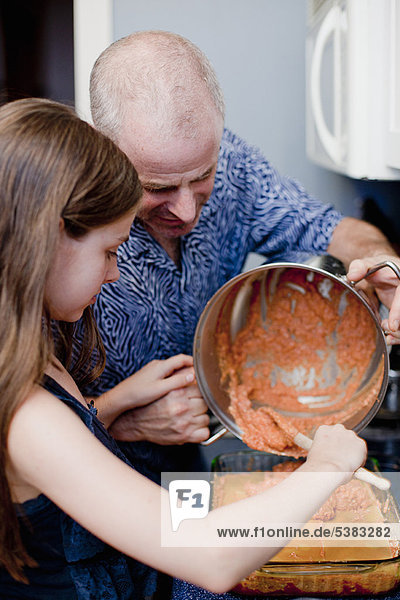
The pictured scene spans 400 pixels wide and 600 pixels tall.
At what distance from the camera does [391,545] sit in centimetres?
91

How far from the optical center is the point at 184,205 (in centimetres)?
107

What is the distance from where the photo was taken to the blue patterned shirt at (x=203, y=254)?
4.11ft

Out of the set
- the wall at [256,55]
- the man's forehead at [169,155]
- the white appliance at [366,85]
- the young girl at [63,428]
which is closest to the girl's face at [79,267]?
the young girl at [63,428]

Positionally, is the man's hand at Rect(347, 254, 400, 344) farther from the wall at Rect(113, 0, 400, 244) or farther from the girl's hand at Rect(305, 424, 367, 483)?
the wall at Rect(113, 0, 400, 244)

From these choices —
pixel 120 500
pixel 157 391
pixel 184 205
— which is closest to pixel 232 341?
pixel 157 391

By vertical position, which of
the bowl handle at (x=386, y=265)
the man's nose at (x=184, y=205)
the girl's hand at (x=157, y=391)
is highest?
the man's nose at (x=184, y=205)

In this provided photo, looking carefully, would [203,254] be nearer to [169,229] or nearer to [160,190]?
[169,229]

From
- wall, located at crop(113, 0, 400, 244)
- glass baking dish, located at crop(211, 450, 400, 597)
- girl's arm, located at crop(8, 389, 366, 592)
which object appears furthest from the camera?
wall, located at crop(113, 0, 400, 244)

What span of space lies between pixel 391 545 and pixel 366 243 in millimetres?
613

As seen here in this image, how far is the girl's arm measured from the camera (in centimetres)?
70

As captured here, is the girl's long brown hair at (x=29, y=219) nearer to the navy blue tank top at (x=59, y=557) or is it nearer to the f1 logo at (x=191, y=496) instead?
the navy blue tank top at (x=59, y=557)

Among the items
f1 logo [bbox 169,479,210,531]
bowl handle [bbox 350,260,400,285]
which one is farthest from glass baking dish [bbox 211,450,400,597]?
bowl handle [bbox 350,260,400,285]

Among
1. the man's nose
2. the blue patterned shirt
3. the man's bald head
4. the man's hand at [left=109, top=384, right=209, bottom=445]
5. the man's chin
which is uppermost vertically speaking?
the man's bald head

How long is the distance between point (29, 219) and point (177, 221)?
424mm
